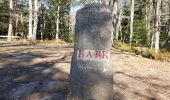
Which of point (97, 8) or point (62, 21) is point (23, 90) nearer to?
point (97, 8)

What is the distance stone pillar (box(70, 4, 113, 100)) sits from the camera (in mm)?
5035

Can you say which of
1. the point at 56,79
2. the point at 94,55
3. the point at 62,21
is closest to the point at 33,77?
the point at 56,79

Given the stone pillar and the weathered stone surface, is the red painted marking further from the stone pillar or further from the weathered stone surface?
the weathered stone surface

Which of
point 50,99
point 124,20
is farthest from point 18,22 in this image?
point 50,99

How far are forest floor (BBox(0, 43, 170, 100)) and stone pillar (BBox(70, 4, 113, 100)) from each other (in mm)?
2563

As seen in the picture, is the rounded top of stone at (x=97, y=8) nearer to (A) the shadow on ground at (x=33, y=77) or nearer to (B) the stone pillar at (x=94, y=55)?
(B) the stone pillar at (x=94, y=55)

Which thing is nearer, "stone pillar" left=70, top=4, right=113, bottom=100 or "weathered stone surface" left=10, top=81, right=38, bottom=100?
"stone pillar" left=70, top=4, right=113, bottom=100

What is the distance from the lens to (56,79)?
9055 millimetres

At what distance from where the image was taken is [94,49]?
5043 mm

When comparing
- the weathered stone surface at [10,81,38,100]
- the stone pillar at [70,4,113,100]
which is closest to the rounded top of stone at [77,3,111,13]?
the stone pillar at [70,4,113,100]

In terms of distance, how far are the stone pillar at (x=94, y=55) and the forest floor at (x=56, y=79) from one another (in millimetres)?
2563

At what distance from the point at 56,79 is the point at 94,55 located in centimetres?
417

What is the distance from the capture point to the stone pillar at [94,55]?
504cm

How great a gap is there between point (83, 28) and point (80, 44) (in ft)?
0.77
